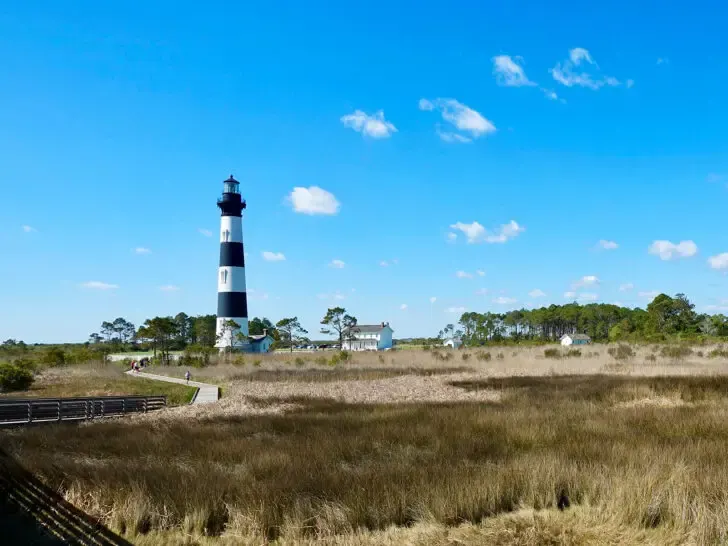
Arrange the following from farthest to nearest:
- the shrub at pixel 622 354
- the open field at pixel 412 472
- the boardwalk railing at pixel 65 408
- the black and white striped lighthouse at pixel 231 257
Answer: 1. the black and white striped lighthouse at pixel 231 257
2. the shrub at pixel 622 354
3. the boardwalk railing at pixel 65 408
4. the open field at pixel 412 472

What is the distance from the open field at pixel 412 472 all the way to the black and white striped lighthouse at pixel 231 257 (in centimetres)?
4510

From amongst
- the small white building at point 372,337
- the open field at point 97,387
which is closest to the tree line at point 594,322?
the small white building at point 372,337

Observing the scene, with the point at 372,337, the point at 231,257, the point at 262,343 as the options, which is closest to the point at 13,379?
the point at 231,257

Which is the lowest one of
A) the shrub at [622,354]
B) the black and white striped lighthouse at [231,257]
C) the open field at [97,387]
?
the open field at [97,387]

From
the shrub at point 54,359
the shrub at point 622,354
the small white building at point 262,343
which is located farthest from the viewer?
the small white building at point 262,343

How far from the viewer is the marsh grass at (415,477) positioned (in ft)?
22.5

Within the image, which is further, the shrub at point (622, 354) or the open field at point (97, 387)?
the shrub at point (622, 354)

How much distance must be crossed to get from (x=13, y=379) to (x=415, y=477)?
32031 mm

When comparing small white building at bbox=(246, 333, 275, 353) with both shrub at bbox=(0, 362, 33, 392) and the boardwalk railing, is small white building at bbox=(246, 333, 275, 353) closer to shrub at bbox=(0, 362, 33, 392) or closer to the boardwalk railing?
shrub at bbox=(0, 362, 33, 392)

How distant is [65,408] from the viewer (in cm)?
2033

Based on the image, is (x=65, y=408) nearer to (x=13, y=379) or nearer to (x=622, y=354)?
(x=13, y=379)

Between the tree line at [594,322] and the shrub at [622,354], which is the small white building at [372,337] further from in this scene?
the shrub at [622,354]

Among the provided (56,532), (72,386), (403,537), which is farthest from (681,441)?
(72,386)

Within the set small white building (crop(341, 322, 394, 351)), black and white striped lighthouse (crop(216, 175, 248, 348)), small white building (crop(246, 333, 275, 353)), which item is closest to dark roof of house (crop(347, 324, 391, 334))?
small white building (crop(341, 322, 394, 351))
